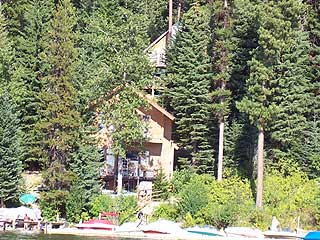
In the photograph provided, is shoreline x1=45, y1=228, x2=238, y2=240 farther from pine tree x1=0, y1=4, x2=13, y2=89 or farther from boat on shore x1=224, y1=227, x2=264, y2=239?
pine tree x1=0, y1=4, x2=13, y2=89

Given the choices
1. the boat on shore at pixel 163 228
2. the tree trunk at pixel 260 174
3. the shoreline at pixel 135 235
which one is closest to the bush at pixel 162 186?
the tree trunk at pixel 260 174

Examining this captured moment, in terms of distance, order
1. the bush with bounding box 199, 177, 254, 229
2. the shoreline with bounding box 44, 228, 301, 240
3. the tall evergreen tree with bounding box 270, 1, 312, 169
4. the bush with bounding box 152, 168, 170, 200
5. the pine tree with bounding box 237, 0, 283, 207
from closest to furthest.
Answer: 1. the shoreline with bounding box 44, 228, 301, 240
2. the bush with bounding box 199, 177, 254, 229
3. the pine tree with bounding box 237, 0, 283, 207
4. the tall evergreen tree with bounding box 270, 1, 312, 169
5. the bush with bounding box 152, 168, 170, 200

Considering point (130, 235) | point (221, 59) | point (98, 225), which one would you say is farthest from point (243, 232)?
point (221, 59)

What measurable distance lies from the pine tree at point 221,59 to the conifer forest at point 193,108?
0.09 meters

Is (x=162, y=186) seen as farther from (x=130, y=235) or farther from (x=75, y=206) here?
(x=130, y=235)

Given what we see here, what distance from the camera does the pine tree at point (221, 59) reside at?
42688 millimetres

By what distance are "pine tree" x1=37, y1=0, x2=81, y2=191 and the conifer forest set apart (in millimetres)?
82

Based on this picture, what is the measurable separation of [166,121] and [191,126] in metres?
3.20

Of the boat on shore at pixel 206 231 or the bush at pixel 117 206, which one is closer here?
the boat on shore at pixel 206 231

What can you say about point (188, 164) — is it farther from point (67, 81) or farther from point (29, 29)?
point (29, 29)

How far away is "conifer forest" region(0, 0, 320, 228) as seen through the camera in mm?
39125

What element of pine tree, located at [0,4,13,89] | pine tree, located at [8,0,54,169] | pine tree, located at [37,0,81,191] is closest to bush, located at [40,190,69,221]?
pine tree, located at [37,0,81,191]

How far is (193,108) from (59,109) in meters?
10.3

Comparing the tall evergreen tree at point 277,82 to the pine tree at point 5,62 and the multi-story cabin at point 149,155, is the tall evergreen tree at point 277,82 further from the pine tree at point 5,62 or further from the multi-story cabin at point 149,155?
the pine tree at point 5,62
